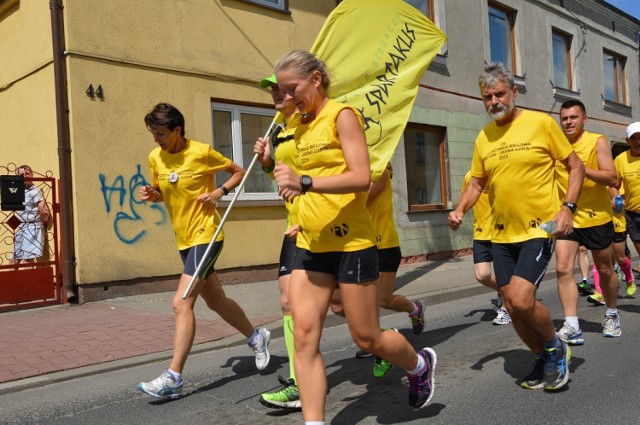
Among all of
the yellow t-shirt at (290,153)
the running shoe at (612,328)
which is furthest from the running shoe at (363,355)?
the running shoe at (612,328)

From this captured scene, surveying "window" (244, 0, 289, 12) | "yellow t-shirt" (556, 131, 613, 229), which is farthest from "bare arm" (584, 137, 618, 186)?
"window" (244, 0, 289, 12)

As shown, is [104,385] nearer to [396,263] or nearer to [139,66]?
[396,263]

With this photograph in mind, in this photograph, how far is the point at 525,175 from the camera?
406 cm

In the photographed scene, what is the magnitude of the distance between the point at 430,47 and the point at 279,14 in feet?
20.2

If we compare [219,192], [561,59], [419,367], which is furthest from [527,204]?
[561,59]

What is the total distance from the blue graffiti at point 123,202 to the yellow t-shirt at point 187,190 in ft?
14.5

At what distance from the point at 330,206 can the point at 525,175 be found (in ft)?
5.16

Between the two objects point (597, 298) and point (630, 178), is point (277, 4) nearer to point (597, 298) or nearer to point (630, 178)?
point (630, 178)

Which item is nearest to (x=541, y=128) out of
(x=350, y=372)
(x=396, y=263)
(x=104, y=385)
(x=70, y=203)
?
(x=396, y=263)

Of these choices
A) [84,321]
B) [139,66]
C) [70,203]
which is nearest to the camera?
[84,321]

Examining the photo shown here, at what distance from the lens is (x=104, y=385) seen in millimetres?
4918

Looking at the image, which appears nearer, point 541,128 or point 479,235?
point 541,128

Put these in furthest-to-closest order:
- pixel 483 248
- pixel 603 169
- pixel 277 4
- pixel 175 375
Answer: pixel 277 4
pixel 483 248
pixel 603 169
pixel 175 375

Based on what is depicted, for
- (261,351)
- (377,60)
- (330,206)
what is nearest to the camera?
(330,206)
